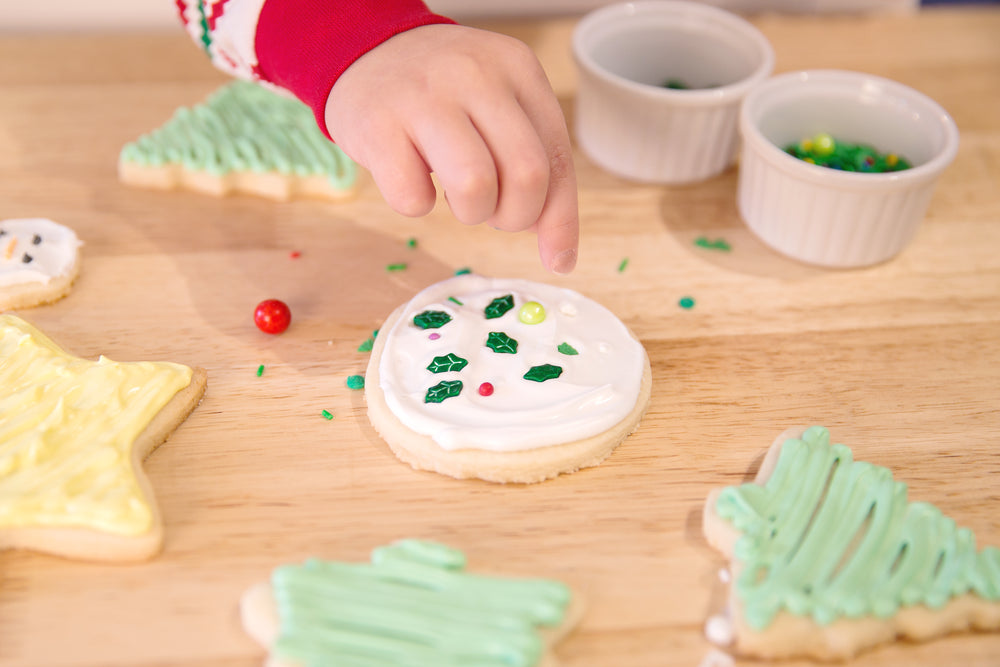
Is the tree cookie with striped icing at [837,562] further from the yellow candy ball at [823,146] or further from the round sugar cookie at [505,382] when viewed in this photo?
the yellow candy ball at [823,146]

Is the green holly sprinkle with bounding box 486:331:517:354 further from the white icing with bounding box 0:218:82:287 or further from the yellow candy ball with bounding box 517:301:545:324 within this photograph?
the white icing with bounding box 0:218:82:287

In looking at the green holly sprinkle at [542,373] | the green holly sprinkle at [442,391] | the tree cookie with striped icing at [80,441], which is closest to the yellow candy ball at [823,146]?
the green holly sprinkle at [542,373]

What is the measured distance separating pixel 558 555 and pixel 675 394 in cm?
28

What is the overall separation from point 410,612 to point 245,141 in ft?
2.77

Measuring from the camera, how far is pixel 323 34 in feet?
3.60

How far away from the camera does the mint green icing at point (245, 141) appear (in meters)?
1.32

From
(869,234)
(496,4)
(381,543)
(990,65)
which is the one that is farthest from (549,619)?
(990,65)

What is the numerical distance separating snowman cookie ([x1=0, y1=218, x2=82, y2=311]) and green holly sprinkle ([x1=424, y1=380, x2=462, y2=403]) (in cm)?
55

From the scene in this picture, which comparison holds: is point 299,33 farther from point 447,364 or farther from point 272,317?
point 447,364

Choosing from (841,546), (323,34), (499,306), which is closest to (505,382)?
(499,306)

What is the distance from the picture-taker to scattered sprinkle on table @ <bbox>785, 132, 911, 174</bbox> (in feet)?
4.13

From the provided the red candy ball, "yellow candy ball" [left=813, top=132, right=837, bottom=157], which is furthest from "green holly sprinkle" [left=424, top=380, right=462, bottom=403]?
"yellow candy ball" [left=813, top=132, right=837, bottom=157]

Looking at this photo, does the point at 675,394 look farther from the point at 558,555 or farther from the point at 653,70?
the point at 653,70

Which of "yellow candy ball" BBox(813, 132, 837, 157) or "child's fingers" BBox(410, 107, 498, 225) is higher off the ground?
"child's fingers" BBox(410, 107, 498, 225)
